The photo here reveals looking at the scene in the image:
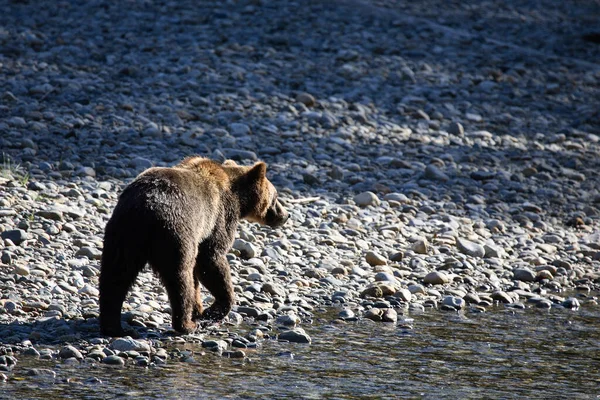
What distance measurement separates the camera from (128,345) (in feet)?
22.0

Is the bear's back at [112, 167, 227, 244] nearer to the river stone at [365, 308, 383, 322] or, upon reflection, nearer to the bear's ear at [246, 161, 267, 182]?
the bear's ear at [246, 161, 267, 182]

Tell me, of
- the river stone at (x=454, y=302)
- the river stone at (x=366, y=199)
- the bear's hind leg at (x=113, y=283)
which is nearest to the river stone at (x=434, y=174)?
the river stone at (x=366, y=199)

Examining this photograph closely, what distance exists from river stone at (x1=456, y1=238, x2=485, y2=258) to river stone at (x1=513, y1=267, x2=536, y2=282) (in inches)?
21.3

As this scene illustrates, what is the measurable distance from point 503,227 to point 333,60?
19.7 ft

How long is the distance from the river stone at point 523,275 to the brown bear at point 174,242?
3.50m

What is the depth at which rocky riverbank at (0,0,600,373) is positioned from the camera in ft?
27.5

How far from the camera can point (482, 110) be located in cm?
1562

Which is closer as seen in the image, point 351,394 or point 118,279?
point 351,394

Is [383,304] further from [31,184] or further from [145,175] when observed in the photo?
[31,184]

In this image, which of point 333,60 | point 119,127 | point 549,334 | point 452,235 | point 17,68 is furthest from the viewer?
point 333,60

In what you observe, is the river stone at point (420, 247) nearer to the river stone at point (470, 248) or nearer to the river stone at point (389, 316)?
the river stone at point (470, 248)

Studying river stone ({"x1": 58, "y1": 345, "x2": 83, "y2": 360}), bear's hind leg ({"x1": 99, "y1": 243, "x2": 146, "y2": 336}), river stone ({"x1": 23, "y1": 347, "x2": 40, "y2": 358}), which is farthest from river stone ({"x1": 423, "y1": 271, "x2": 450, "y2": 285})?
river stone ({"x1": 23, "y1": 347, "x2": 40, "y2": 358})

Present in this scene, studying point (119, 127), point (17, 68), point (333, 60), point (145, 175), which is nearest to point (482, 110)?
point (333, 60)

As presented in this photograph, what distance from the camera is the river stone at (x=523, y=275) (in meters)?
10.0
